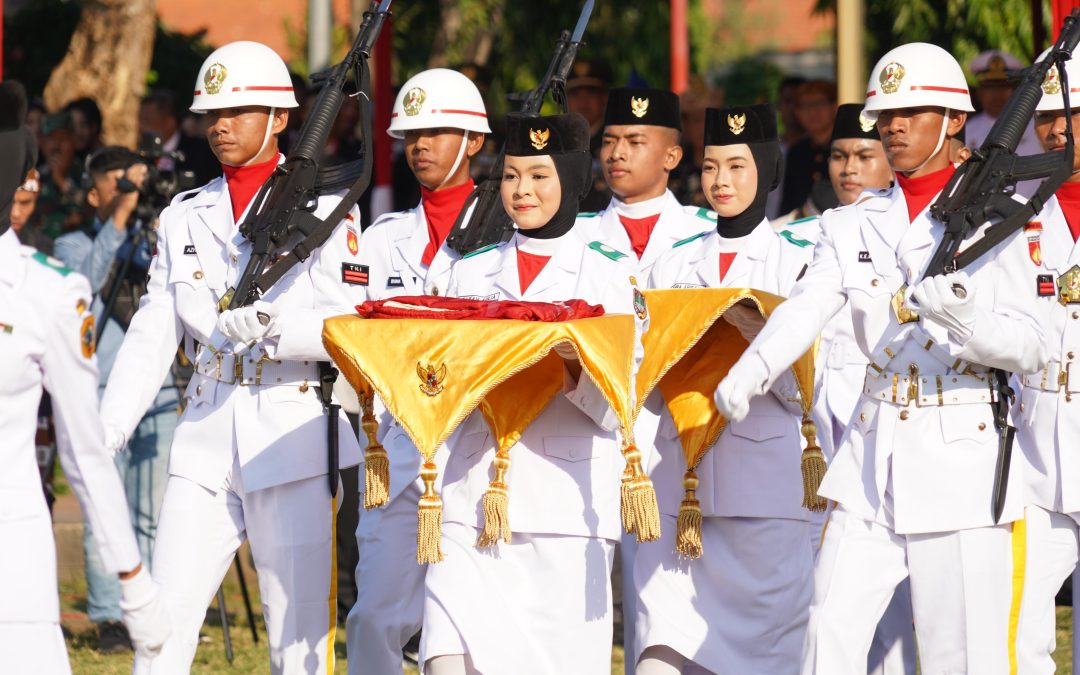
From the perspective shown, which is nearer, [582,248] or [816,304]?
[816,304]

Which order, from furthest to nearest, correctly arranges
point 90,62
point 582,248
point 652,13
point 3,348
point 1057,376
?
1. point 652,13
2. point 90,62
3. point 1057,376
4. point 582,248
5. point 3,348

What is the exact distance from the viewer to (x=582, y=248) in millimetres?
6285

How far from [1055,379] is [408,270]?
2.63 m

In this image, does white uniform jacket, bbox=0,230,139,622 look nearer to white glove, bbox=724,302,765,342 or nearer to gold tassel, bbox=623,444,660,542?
gold tassel, bbox=623,444,660,542

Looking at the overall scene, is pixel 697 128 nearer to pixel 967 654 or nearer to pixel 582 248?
pixel 582 248

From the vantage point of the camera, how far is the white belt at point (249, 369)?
21.7 ft

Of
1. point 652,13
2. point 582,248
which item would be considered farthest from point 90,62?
point 652,13

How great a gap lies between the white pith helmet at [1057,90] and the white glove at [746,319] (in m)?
1.25

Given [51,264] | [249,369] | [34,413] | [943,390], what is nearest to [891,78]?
[943,390]

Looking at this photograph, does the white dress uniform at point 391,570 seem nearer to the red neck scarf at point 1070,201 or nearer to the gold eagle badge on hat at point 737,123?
the gold eagle badge on hat at point 737,123

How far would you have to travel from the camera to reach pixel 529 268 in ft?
20.6

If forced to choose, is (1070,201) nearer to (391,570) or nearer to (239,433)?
(391,570)

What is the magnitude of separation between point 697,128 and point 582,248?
498 cm

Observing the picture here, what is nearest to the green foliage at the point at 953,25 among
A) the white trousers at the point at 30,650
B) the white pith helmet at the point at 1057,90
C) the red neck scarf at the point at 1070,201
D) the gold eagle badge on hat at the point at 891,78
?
the white pith helmet at the point at 1057,90
